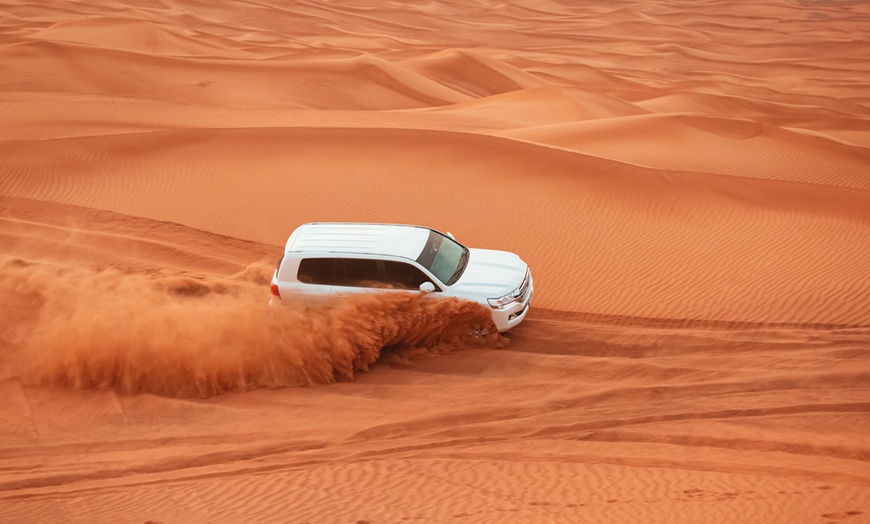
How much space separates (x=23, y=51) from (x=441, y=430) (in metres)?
26.4

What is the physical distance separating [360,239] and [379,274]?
23.4 inches

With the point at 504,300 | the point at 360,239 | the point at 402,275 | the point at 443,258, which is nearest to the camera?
the point at 402,275

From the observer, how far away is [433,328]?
384 inches

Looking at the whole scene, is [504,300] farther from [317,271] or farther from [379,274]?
[317,271]

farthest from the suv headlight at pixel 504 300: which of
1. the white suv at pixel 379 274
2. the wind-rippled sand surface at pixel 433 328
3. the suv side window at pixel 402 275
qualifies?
the suv side window at pixel 402 275

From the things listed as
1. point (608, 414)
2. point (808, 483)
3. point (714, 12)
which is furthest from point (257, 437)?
point (714, 12)

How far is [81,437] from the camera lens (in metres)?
8.34

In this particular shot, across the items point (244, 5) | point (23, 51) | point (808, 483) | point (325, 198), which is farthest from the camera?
point (244, 5)

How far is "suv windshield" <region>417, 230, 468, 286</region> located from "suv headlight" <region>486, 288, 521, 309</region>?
1.86 feet

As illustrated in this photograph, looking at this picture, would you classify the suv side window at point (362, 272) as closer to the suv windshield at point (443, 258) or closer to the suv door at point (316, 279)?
the suv door at point (316, 279)

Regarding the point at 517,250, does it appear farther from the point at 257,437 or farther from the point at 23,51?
the point at 23,51

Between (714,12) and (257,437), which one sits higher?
(714,12)

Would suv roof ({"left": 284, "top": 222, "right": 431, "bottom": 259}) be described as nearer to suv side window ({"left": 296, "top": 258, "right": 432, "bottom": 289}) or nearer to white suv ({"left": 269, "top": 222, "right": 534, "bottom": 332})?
white suv ({"left": 269, "top": 222, "right": 534, "bottom": 332})

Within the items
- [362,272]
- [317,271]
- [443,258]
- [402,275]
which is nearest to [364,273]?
[362,272]
